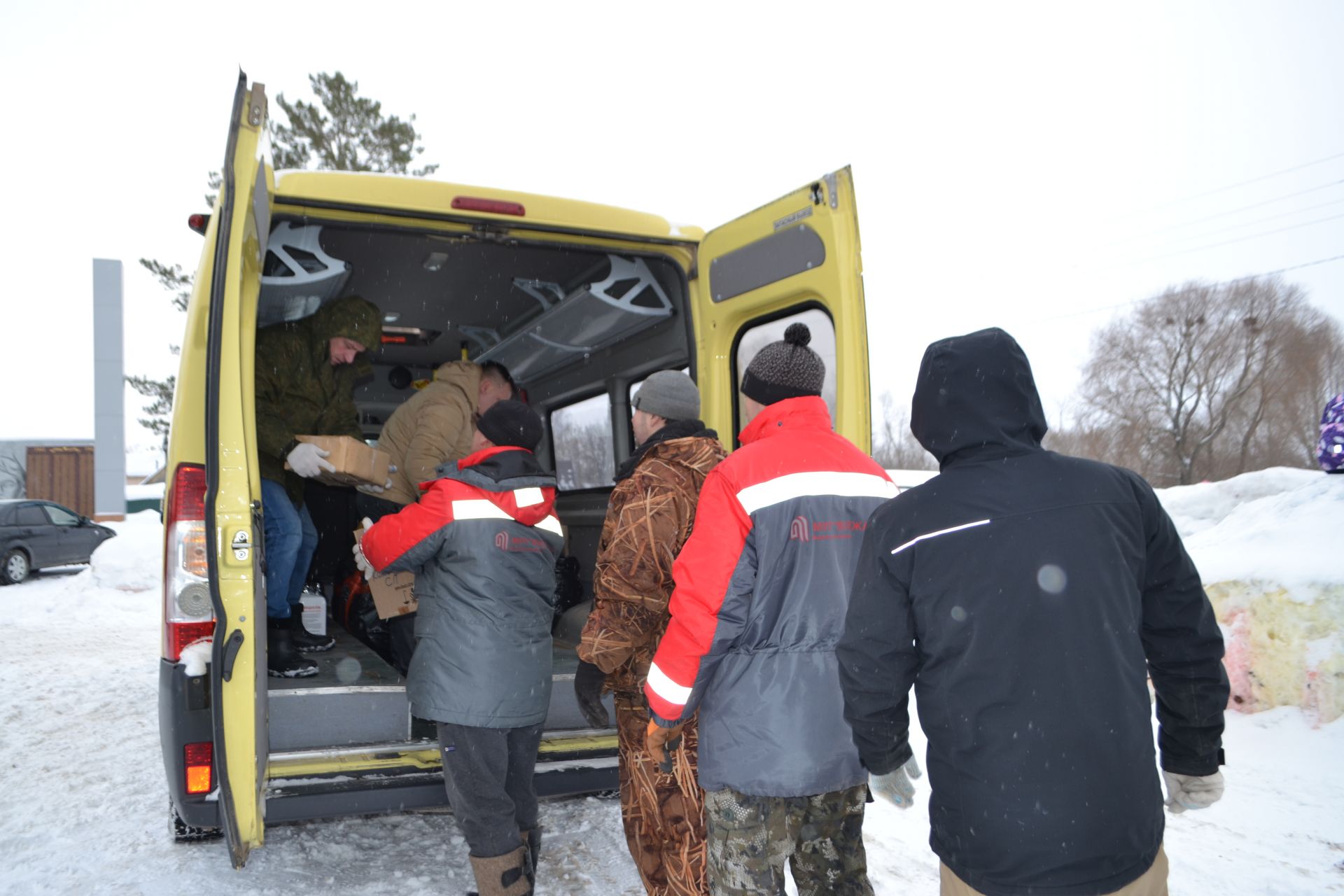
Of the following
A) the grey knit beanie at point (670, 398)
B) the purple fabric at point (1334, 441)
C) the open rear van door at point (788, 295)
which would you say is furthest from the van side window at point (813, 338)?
the purple fabric at point (1334, 441)

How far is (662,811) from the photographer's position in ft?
8.97

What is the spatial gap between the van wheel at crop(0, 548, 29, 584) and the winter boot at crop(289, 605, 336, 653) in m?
15.6

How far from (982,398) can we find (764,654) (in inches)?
37.1

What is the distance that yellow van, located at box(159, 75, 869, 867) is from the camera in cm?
261

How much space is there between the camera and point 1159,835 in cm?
168

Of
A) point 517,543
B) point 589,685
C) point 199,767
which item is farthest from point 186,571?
point 589,685

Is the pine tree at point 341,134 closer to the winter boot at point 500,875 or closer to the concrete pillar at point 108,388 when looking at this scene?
the concrete pillar at point 108,388

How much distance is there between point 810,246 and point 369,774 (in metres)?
2.61

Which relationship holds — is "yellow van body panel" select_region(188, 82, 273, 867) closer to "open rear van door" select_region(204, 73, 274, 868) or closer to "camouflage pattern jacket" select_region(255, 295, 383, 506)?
"open rear van door" select_region(204, 73, 274, 868)

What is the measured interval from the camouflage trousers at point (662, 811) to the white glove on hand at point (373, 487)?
2068mm

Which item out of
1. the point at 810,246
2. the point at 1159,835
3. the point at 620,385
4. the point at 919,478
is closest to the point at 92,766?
the point at 620,385

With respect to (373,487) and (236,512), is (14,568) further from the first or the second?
(236,512)

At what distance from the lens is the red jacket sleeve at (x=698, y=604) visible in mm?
2207

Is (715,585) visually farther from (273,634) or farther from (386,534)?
(273,634)
